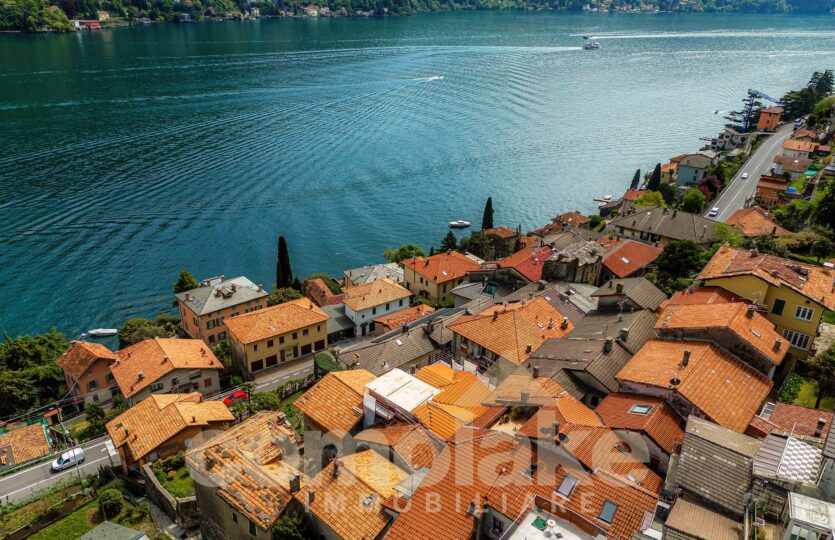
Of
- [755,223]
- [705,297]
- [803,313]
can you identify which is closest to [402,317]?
[705,297]

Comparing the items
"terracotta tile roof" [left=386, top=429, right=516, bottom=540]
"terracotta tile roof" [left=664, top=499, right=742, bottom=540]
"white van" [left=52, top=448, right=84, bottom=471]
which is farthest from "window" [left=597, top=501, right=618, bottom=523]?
"white van" [left=52, top=448, right=84, bottom=471]

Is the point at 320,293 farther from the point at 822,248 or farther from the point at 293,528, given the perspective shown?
the point at 822,248

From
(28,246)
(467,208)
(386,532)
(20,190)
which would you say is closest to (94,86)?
(20,190)

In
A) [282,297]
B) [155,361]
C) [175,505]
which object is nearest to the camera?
[175,505]

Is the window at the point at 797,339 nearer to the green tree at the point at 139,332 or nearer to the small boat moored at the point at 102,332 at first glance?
the green tree at the point at 139,332

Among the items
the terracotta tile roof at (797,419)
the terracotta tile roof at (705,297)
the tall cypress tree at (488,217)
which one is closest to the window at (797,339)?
the terracotta tile roof at (705,297)

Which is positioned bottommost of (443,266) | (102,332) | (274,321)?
(102,332)
